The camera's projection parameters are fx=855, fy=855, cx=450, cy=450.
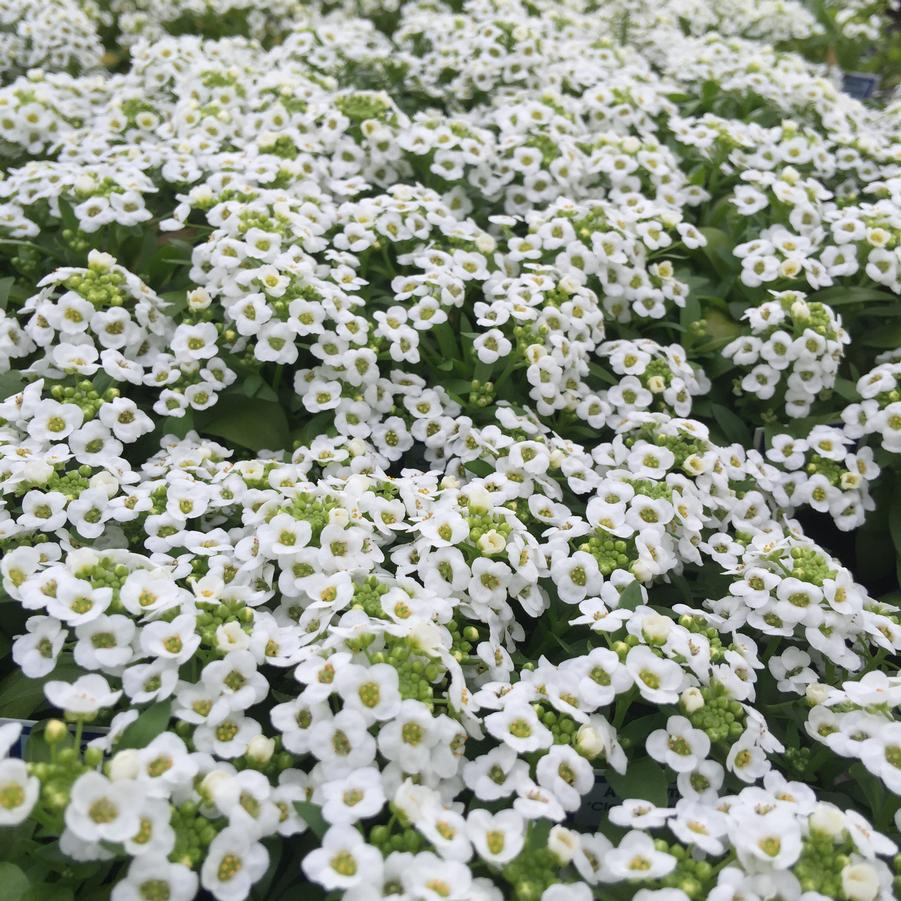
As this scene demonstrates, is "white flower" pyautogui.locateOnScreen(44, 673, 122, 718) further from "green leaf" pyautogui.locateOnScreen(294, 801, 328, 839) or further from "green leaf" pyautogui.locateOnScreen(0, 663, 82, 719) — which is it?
"green leaf" pyautogui.locateOnScreen(294, 801, 328, 839)

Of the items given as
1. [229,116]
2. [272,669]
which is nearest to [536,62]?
[229,116]

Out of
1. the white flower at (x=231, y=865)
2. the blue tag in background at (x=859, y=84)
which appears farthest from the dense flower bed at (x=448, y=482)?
the blue tag in background at (x=859, y=84)

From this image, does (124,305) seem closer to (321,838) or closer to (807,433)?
(321,838)

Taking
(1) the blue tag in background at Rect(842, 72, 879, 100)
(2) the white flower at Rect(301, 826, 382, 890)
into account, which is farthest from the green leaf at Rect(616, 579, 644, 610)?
(1) the blue tag in background at Rect(842, 72, 879, 100)

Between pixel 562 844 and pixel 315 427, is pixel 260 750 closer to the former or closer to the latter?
pixel 562 844

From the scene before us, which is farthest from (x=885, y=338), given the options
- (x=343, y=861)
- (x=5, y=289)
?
(x=5, y=289)
